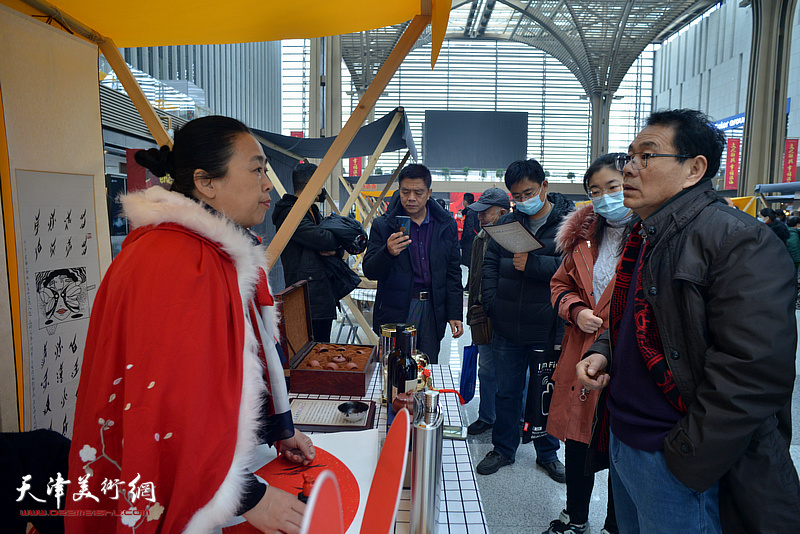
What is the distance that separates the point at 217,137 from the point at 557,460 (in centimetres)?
262

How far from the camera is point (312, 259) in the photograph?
3295 millimetres

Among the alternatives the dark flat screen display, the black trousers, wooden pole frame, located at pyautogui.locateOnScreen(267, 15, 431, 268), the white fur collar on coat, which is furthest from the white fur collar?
the dark flat screen display

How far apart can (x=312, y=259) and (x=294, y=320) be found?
3.84ft

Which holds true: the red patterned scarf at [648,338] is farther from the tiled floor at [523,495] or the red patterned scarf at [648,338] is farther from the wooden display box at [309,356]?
the wooden display box at [309,356]

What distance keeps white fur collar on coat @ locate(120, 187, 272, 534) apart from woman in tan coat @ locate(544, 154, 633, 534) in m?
1.35

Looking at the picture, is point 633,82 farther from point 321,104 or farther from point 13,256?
point 13,256

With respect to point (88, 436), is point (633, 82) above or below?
above

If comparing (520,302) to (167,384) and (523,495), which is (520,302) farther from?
(167,384)

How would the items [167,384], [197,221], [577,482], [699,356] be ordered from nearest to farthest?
[167,384]
[197,221]
[699,356]
[577,482]

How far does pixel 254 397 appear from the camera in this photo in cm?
101

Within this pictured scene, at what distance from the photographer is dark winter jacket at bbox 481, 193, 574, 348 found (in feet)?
8.29

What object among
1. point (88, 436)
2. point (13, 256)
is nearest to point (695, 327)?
point (88, 436)

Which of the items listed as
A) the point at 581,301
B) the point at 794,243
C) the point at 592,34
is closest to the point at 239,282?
the point at 581,301

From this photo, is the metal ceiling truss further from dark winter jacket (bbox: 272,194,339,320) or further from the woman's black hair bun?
the woman's black hair bun
